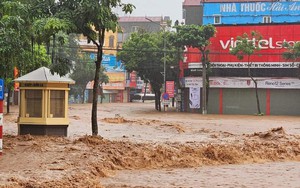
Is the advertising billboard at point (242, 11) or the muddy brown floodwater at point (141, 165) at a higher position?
the advertising billboard at point (242, 11)

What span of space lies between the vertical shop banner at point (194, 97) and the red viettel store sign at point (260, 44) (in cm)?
292

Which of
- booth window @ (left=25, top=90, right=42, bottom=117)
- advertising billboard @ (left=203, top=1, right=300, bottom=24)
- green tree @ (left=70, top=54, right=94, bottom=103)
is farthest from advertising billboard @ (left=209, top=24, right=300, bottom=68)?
booth window @ (left=25, top=90, right=42, bottom=117)

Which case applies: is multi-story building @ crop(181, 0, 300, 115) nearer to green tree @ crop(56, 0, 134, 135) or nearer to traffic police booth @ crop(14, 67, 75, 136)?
traffic police booth @ crop(14, 67, 75, 136)

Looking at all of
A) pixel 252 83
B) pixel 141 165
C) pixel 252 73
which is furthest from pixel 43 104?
pixel 252 73

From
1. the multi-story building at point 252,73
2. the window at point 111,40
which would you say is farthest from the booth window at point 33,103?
the window at point 111,40

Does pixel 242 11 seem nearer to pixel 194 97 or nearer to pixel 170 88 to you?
pixel 194 97

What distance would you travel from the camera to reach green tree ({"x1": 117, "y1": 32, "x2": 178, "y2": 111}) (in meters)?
54.2

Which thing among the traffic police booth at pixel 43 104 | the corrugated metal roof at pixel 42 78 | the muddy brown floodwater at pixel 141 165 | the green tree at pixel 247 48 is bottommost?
the muddy brown floodwater at pixel 141 165

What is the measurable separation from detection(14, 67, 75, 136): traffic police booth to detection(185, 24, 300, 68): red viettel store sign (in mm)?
34361

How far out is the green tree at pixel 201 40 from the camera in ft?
157

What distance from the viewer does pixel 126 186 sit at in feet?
29.3

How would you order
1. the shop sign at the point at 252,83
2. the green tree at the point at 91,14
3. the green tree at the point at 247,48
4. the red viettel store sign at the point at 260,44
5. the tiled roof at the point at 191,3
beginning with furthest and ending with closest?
the tiled roof at the point at 191,3
the red viettel store sign at the point at 260,44
the shop sign at the point at 252,83
the green tree at the point at 247,48
the green tree at the point at 91,14

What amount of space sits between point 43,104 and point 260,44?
3590 cm

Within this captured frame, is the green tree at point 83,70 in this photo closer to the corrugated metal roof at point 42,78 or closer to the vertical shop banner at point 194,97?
the vertical shop banner at point 194,97
